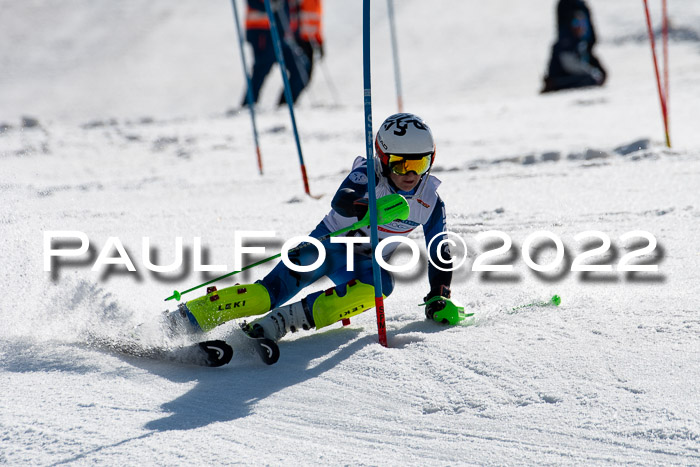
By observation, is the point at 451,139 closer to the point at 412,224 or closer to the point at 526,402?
the point at 412,224

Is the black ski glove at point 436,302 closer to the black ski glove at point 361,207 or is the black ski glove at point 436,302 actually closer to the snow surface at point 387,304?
the snow surface at point 387,304

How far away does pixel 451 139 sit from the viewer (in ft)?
31.0

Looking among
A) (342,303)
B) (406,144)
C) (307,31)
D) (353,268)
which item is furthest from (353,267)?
(307,31)

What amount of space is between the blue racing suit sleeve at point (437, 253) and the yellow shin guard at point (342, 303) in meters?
0.38

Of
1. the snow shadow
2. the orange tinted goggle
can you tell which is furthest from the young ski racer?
the snow shadow

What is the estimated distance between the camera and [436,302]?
396cm

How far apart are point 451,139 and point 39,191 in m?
4.32

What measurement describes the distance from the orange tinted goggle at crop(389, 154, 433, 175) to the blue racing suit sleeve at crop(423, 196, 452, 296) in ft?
0.99

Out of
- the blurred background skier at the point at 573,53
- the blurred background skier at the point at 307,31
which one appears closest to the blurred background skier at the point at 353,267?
the blurred background skier at the point at 307,31

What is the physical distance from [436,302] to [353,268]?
0.42 m

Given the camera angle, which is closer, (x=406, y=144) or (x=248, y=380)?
(x=248, y=380)

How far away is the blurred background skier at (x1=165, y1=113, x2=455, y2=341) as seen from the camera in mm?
3727

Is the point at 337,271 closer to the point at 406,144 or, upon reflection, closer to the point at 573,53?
the point at 406,144

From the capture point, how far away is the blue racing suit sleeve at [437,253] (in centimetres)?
407
